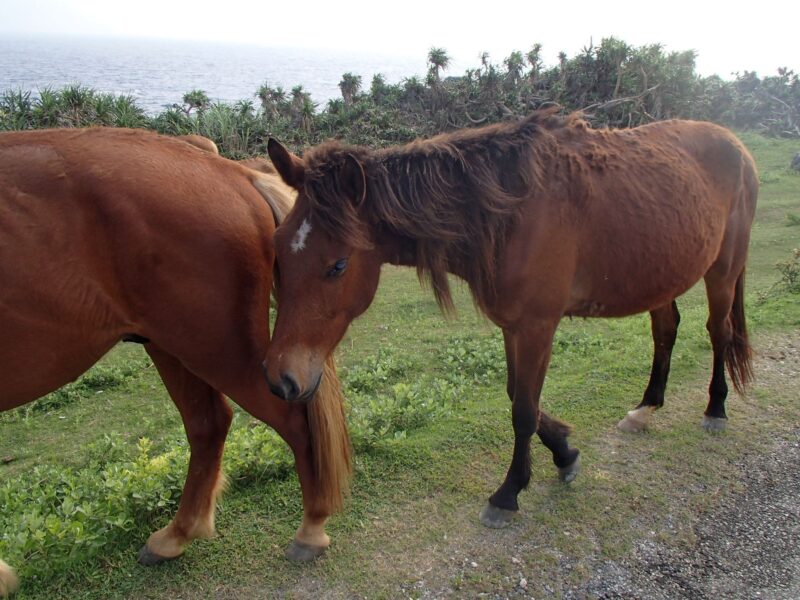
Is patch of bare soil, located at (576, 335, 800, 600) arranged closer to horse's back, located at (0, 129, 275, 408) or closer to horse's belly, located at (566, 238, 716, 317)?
horse's belly, located at (566, 238, 716, 317)

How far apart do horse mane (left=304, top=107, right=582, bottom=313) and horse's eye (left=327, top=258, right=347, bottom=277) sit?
0.09 meters

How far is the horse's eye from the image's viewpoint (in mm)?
2373

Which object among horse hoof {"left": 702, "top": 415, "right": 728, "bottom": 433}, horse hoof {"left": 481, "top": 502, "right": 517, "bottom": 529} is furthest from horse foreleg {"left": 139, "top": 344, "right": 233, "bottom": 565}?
horse hoof {"left": 702, "top": 415, "right": 728, "bottom": 433}

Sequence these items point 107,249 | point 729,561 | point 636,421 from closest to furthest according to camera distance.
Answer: point 107,249 < point 729,561 < point 636,421

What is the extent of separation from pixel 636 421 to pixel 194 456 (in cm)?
285

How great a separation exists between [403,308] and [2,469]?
18.9 feet

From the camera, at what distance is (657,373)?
4.11m

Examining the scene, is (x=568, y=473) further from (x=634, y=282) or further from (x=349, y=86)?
(x=349, y=86)

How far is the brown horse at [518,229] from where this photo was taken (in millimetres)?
2355

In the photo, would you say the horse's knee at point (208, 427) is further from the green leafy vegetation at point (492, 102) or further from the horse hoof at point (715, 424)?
the green leafy vegetation at point (492, 102)

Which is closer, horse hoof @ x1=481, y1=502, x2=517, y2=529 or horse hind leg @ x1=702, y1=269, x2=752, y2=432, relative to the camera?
horse hoof @ x1=481, y1=502, x2=517, y2=529

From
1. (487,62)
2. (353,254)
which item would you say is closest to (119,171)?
(353,254)

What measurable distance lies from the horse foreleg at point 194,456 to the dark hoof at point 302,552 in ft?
1.48

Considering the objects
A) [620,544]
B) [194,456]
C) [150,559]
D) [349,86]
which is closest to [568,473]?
[620,544]
